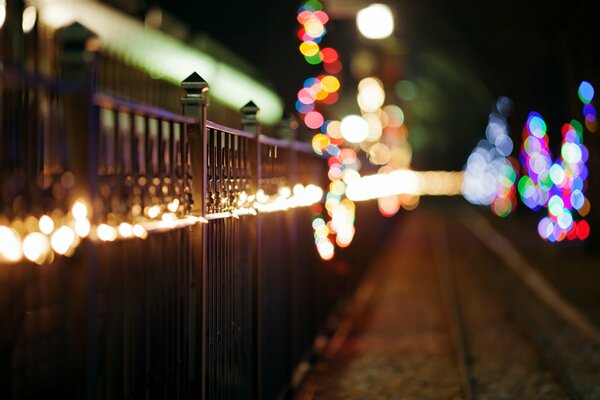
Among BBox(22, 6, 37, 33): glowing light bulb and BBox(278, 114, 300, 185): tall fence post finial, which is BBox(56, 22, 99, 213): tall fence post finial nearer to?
BBox(22, 6, 37, 33): glowing light bulb

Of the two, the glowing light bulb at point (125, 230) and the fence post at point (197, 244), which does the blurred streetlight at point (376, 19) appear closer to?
the fence post at point (197, 244)

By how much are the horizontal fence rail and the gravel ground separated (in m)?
3.52

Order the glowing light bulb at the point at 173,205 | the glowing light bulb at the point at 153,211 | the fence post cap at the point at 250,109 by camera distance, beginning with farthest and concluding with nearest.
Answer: the fence post cap at the point at 250,109 → the glowing light bulb at the point at 173,205 → the glowing light bulb at the point at 153,211

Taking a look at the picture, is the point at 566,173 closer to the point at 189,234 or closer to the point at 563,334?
the point at 563,334

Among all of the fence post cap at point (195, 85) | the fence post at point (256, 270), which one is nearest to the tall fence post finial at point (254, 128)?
the fence post at point (256, 270)

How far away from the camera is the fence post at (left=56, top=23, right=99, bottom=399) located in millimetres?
3686

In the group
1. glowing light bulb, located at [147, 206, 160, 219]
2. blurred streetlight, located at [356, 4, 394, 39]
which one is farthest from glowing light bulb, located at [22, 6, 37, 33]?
blurred streetlight, located at [356, 4, 394, 39]

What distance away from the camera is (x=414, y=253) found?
31.6 meters

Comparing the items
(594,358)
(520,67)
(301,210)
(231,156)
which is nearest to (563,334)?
(594,358)

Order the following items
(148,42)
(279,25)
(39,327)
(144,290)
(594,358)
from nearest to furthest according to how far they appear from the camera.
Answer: (39,327) → (144,290) → (148,42) → (594,358) → (279,25)

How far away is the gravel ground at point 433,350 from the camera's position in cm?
1052

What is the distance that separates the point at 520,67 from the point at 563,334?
4953cm

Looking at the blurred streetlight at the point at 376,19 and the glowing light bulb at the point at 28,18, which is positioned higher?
the blurred streetlight at the point at 376,19

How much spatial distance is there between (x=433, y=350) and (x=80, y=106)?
10.0 metres
